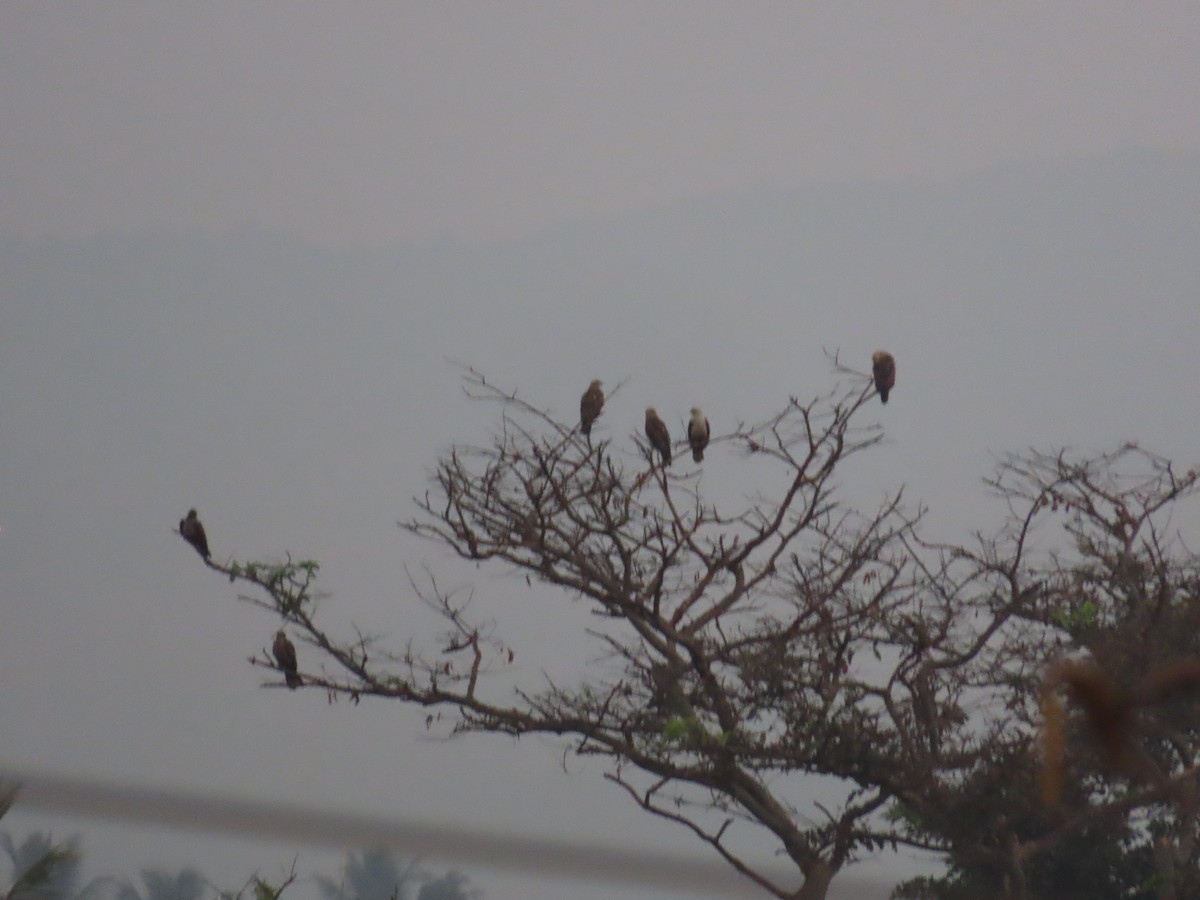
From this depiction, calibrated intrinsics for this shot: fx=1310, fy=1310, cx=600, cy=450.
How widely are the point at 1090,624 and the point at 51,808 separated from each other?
4.70m

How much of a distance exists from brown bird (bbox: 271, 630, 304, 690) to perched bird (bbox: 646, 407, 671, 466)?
1.81m

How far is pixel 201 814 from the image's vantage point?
1918 millimetres

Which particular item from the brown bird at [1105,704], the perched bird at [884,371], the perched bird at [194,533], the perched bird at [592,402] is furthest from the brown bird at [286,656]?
the brown bird at [1105,704]

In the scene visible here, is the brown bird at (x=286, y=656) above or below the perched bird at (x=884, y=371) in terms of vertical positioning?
below

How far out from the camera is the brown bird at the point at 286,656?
5707 mm

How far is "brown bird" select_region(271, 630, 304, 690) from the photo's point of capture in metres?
5.71

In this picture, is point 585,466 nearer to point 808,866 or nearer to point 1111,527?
point 808,866

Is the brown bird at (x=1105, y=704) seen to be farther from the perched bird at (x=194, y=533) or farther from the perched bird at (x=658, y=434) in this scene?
the perched bird at (x=194, y=533)

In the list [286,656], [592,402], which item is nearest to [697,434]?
[592,402]

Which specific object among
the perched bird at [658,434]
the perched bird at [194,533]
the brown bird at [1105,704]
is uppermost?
the perched bird at [658,434]

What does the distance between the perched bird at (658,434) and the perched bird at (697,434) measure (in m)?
0.20

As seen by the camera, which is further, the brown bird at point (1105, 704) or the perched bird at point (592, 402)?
the perched bird at point (592, 402)

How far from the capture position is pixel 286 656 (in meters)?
5.72

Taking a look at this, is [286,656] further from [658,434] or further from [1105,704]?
[1105,704]
